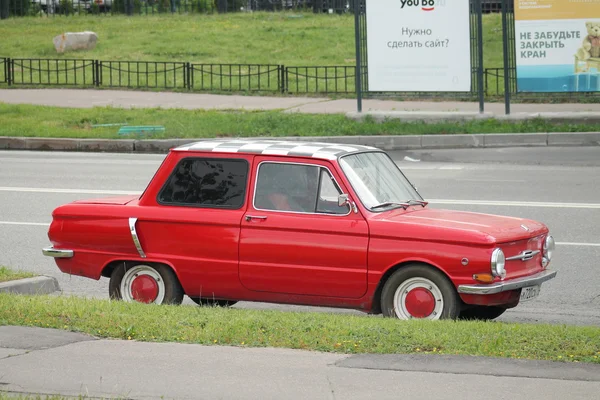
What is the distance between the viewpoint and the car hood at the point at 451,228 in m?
7.61

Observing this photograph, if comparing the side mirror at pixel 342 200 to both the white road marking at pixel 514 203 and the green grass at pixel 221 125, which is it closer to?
the white road marking at pixel 514 203

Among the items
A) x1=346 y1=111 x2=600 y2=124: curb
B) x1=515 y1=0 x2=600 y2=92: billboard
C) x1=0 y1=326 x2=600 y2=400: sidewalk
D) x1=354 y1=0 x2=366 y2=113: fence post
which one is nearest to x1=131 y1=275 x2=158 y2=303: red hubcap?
x1=0 y1=326 x2=600 y2=400: sidewalk

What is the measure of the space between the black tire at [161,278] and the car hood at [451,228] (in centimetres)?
173

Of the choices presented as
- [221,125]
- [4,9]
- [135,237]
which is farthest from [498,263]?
[4,9]

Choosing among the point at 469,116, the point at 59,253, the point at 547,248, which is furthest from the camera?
the point at 469,116

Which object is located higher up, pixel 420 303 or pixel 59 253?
pixel 59 253

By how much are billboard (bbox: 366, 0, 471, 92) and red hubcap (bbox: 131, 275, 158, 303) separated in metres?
13.8

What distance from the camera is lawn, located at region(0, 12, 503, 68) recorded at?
33.0 meters

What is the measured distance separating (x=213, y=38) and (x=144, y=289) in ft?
94.2

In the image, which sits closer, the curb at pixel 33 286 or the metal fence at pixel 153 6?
the curb at pixel 33 286

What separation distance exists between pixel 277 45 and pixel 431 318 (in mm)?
28148

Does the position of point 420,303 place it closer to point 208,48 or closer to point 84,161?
point 84,161

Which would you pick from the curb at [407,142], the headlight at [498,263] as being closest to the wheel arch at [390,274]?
the headlight at [498,263]

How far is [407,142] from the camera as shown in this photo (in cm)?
2003
